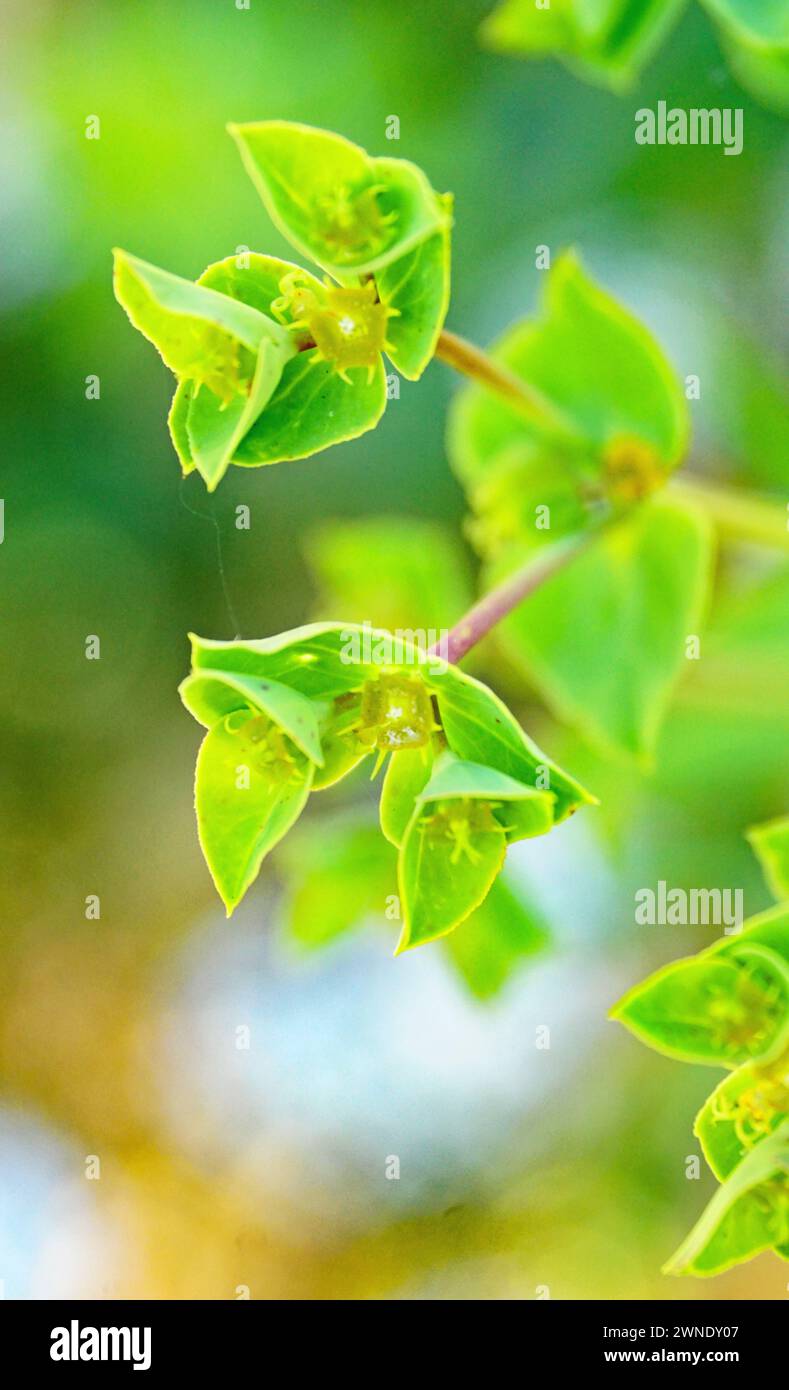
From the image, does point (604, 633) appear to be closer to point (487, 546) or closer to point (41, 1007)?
point (487, 546)

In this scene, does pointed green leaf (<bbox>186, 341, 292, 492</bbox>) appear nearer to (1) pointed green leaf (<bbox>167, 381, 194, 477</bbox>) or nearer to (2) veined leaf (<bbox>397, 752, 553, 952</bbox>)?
(1) pointed green leaf (<bbox>167, 381, 194, 477</bbox>)

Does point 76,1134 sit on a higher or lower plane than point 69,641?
lower

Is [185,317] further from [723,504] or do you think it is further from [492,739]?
[723,504]

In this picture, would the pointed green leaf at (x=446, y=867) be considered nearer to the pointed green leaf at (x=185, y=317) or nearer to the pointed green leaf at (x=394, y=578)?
the pointed green leaf at (x=185, y=317)

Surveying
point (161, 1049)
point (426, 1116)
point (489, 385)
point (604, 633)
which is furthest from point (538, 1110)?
point (489, 385)
